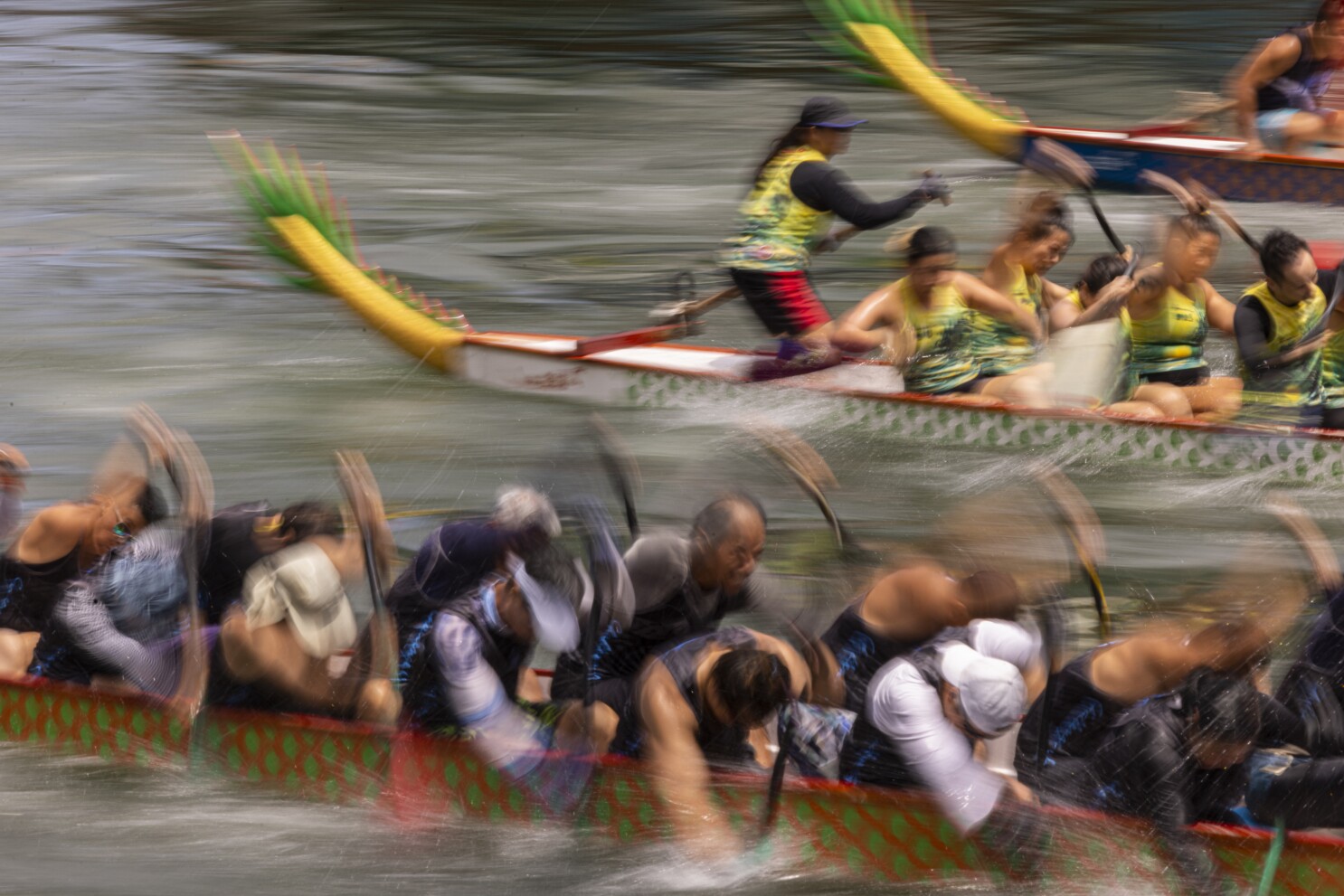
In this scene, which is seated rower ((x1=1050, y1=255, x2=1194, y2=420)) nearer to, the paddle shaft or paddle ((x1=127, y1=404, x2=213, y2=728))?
the paddle shaft

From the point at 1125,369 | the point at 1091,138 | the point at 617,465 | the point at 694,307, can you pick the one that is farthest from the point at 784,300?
the point at 1091,138

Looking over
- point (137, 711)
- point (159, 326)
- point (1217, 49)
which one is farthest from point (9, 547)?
point (1217, 49)

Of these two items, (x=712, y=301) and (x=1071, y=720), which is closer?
(x=1071, y=720)

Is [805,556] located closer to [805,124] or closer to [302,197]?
[805,124]

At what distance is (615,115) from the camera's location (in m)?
15.4

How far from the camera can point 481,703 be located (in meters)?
4.46

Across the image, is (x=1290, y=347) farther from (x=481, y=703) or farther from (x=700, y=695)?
(x=481, y=703)

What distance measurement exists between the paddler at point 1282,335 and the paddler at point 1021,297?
0.75 metres

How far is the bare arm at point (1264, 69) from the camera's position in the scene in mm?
9461

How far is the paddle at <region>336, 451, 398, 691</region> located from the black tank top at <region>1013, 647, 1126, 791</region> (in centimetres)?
158

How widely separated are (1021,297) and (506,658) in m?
3.30

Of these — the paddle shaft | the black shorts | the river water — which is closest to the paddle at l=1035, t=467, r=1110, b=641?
the river water

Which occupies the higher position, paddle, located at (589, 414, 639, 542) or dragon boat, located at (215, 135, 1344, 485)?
paddle, located at (589, 414, 639, 542)

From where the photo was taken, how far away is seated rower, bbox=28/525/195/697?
15.8 ft
